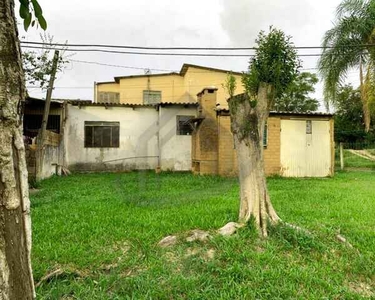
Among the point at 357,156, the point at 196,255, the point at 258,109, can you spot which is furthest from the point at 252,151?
the point at 357,156

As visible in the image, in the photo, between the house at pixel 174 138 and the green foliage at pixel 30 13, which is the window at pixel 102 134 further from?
the green foliage at pixel 30 13

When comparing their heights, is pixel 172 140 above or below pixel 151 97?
below

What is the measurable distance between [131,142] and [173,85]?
6601 millimetres

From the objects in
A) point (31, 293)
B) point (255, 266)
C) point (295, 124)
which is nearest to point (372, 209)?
point (255, 266)

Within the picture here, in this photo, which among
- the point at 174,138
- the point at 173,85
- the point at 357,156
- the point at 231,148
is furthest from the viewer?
the point at 173,85

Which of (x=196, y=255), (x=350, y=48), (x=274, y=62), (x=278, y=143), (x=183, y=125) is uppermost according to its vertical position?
(x=350, y=48)

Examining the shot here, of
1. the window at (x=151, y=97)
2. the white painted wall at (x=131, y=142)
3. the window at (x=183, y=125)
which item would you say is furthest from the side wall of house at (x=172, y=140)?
the window at (x=151, y=97)

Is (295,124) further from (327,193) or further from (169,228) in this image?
(169,228)

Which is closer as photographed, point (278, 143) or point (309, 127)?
point (278, 143)

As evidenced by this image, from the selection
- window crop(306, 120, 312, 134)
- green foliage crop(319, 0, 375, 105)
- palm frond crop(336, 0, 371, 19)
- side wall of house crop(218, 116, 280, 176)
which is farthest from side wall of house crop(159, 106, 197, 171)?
palm frond crop(336, 0, 371, 19)

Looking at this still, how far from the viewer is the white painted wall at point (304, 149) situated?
1166cm

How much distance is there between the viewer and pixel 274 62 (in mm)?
4082

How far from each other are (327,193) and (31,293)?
22.9 ft

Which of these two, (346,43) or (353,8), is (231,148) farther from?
(353,8)
